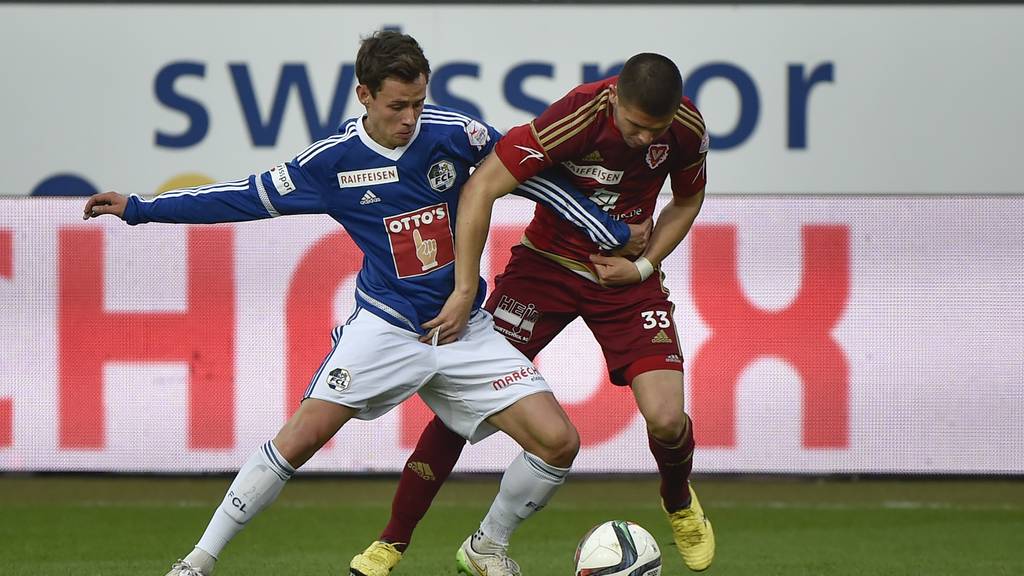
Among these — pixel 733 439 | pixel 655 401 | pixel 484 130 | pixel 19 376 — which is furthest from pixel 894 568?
pixel 19 376

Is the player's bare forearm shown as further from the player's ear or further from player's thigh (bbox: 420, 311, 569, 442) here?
the player's ear

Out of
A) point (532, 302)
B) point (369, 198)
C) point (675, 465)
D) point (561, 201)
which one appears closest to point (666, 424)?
point (675, 465)

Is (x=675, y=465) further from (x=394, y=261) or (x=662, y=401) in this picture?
(x=394, y=261)

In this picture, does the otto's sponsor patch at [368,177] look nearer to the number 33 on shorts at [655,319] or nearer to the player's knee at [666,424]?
the number 33 on shorts at [655,319]

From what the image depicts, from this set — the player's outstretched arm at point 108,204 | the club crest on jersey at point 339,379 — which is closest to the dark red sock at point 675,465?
the club crest on jersey at point 339,379

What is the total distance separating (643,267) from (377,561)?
1367 millimetres

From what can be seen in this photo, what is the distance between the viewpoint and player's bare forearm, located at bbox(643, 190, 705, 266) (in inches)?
201

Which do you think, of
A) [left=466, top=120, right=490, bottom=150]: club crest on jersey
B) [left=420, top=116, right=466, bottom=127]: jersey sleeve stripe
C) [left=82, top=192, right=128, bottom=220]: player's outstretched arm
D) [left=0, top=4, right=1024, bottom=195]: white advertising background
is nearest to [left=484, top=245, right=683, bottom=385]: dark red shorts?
[left=466, top=120, right=490, bottom=150]: club crest on jersey

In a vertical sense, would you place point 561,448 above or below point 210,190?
below

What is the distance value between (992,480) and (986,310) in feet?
2.99

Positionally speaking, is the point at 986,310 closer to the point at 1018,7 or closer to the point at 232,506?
the point at 1018,7

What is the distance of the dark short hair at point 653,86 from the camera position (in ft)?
14.6

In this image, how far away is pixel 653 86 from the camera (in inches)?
175

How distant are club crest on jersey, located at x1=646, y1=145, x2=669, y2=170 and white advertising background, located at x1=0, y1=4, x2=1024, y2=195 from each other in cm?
405
